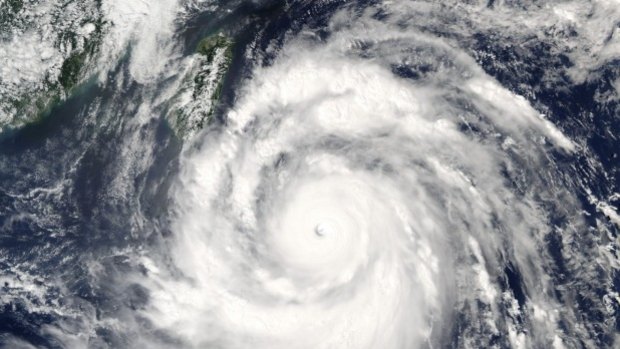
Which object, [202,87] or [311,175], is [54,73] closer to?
[202,87]

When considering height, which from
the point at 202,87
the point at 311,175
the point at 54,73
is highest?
the point at 54,73

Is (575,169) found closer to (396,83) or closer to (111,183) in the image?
(396,83)

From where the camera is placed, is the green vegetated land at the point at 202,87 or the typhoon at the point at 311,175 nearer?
the typhoon at the point at 311,175

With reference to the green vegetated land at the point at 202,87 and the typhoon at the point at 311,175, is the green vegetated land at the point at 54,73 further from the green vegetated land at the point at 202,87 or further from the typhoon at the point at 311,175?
the green vegetated land at the point at 202,87

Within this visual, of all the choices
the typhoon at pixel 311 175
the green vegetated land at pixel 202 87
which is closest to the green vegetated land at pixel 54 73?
the typhoon at pixel 311 175

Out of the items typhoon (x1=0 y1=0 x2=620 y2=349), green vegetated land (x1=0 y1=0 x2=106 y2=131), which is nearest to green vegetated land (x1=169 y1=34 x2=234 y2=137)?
typhoon (x1=0 y1=0 x2=620 y2=349)

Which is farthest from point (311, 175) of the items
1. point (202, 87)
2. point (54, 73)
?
point (54, 73)

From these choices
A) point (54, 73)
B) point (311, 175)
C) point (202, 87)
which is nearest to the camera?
point (311, 175)

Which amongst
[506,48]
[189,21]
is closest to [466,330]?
[506,48]
